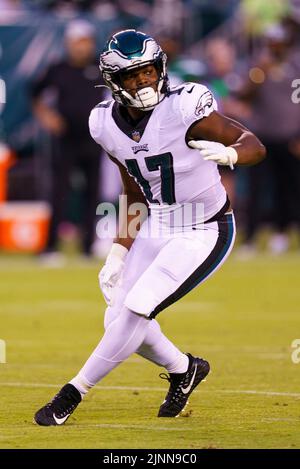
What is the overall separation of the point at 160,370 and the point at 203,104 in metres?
2.13

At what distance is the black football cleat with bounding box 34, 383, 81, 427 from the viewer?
5.66m

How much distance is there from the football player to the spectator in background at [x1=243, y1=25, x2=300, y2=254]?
26.9ft

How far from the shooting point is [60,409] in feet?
18.6

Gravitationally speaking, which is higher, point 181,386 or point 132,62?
point 132,62

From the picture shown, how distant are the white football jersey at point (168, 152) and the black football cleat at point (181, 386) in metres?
0.66

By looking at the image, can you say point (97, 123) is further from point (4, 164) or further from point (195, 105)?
point (4, 164)

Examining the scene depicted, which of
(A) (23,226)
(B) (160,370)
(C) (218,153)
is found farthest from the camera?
(A) (23,226)

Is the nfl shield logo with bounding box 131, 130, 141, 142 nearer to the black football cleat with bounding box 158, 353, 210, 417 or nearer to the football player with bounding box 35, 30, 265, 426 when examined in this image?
the football player with bounding box 35, 30, 265, 426

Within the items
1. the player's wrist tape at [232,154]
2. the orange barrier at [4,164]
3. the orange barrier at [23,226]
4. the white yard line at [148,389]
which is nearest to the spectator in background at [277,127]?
the orange barrier at [23,226]

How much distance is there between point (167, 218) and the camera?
5.97 meters

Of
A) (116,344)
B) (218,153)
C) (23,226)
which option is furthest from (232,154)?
(23,226)

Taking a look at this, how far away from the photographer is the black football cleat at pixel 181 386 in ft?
19.6

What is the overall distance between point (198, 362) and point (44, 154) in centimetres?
927

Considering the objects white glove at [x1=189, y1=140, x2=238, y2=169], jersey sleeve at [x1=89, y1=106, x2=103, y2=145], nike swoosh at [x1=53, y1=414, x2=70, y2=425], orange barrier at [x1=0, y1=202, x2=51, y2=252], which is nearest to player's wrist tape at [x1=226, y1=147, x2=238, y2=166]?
white glove at [x1=189, y1=140, x2=238, y2=169]
